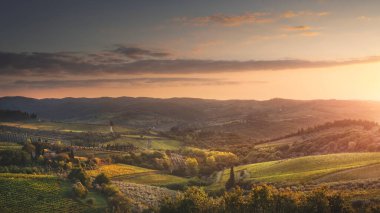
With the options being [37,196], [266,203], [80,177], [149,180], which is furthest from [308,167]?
[37,196]

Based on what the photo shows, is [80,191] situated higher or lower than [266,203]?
lower

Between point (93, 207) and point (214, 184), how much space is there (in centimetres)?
6747

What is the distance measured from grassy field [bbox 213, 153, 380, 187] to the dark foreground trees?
45.4 m

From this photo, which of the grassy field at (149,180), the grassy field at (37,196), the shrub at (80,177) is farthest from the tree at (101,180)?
the grassy field at (149,180)

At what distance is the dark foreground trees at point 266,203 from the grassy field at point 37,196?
36.3 m

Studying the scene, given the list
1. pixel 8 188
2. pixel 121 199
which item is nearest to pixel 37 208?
pixel 8 188

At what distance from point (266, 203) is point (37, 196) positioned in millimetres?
75565

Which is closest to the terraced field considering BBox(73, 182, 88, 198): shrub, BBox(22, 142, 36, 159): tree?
BBox(73, 182, 88, 198): shrub

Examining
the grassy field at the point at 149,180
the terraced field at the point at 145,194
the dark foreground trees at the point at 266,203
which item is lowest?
the grassy field at the point at 149,180

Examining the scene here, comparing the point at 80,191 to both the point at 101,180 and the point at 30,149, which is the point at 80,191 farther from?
the point at 30,149

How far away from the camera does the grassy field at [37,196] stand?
12525cm

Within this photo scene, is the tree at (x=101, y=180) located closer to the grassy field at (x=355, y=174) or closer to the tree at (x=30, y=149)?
the tree at (x=30, y=149)

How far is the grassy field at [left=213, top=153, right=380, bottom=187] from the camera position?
465 feet

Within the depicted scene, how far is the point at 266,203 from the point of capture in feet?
307
